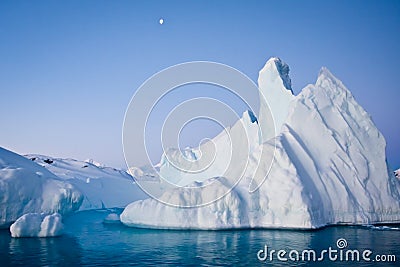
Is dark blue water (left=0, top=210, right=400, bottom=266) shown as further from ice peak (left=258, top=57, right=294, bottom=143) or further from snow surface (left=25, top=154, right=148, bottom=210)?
snow surface (left=25, top=154, right=148, bottom=210)

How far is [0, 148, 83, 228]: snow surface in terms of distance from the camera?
18984 mm

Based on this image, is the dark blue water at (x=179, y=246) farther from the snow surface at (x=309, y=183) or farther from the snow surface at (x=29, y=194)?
the snow surface at (x=29, y=194)

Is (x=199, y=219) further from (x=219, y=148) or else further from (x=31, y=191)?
(x=219, y=148)

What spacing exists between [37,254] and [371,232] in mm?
14333

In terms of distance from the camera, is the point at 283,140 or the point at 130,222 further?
the point at 283,140

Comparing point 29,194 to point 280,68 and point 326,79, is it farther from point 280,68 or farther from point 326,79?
point 280,68

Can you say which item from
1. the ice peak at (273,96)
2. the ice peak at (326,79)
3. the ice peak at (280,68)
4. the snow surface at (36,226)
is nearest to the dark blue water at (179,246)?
the snow surface at (36,226)

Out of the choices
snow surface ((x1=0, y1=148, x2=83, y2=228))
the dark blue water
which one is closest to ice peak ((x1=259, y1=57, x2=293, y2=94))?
the dark blue water

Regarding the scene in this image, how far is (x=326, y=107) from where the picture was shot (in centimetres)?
2536

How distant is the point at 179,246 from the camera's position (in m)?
15.2

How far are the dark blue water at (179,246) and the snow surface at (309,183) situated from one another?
102 centimetres

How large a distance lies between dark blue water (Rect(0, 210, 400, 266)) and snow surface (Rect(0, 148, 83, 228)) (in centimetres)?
124

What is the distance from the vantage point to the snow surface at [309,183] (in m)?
20.0

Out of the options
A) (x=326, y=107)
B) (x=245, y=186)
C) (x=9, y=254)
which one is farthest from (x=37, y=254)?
(x=326, y=107)
